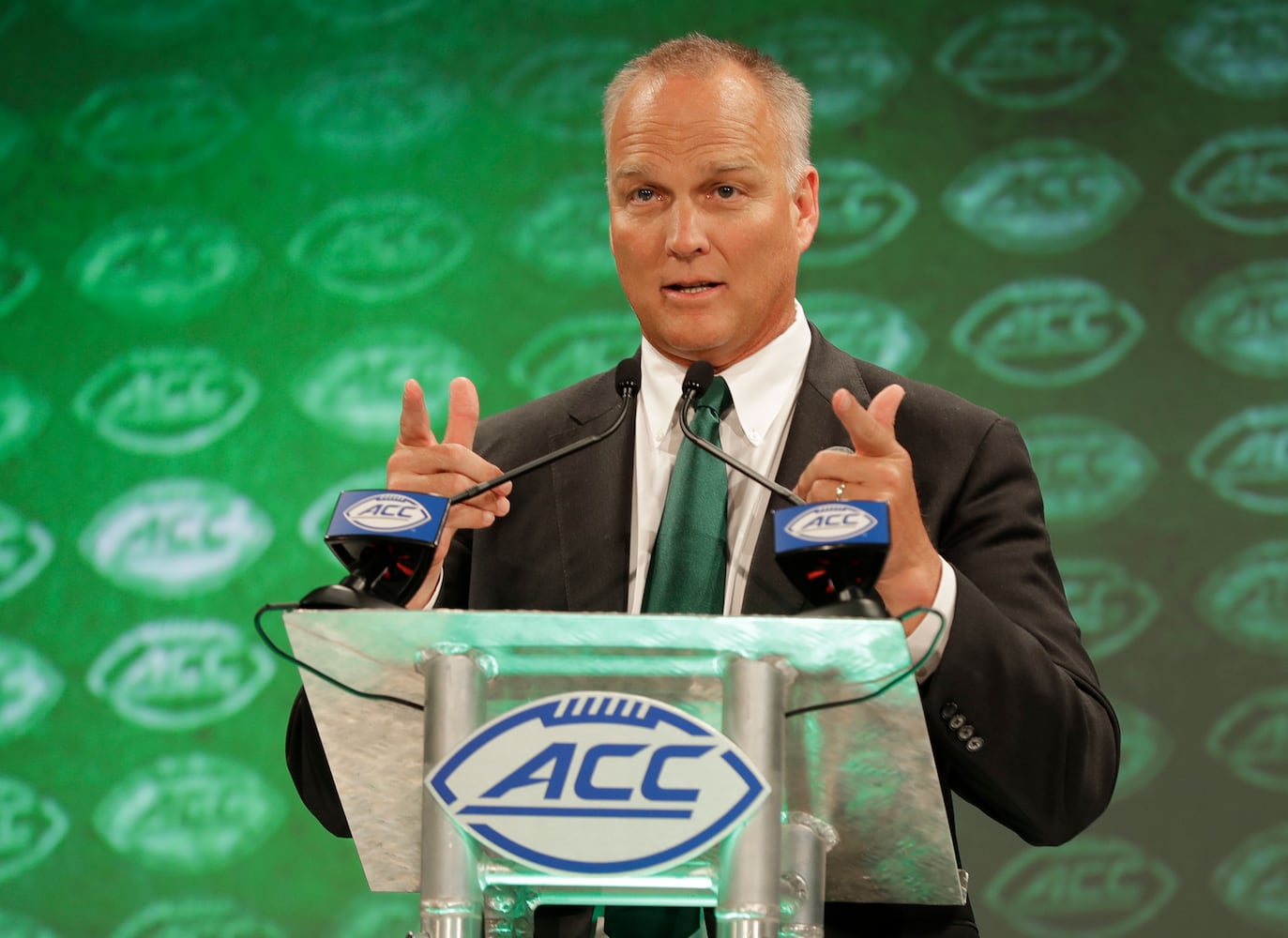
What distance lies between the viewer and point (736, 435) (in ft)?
6.35

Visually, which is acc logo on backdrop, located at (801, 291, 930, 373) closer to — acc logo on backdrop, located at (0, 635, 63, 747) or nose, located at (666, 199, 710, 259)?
nose, located at (666, 199, 710, 259)

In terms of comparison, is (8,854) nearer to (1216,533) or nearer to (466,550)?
(466,550)

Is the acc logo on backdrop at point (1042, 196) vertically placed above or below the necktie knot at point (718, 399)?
above

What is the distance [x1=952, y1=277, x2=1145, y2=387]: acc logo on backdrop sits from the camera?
298 centimetres

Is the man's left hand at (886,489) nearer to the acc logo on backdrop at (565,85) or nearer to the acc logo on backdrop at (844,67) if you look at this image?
the acc logo on backdrop at (844,67)

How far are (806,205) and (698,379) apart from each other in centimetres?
63

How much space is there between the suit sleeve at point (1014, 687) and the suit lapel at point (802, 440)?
19cm

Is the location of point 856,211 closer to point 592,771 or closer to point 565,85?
point 565,85

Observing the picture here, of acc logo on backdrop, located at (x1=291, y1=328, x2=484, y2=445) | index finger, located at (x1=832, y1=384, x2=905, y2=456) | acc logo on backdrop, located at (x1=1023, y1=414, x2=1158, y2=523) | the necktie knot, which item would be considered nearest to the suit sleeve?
index finger, located at (x1=832, y1=384, x2=905, y2=456)

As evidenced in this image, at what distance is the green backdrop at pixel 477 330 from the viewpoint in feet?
9.52

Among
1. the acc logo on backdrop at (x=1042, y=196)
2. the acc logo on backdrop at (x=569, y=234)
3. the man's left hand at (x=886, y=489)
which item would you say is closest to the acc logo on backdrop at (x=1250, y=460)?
the acc logo on backdrop at (x=1042, y=196)

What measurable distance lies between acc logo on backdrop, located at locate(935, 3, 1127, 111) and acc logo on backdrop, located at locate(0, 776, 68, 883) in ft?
8.21

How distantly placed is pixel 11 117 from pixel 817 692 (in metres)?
3.02

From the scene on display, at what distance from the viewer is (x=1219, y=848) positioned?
282 cm
